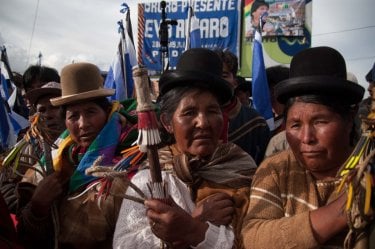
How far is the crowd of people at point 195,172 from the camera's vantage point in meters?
1.51

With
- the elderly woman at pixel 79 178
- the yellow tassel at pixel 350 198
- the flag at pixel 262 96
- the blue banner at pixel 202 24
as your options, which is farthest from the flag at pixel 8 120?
the blue banner at pixel 202 24

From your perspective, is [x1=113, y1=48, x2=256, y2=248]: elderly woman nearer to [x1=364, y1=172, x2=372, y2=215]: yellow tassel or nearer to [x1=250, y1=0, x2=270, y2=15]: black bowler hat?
[x1=364, y1=172, x2=372, y2=215]: yellow tassel

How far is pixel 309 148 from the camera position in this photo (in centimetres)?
158

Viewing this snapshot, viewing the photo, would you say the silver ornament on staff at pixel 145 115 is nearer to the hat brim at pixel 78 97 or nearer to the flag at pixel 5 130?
the hat brim at pixel 78 97

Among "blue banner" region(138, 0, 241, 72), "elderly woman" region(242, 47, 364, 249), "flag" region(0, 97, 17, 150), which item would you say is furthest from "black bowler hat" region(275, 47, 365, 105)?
"blue banner" region(138, 0, 241, 72)

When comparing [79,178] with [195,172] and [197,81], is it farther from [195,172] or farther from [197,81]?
[197,81]

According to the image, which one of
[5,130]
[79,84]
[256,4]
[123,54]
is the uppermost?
[256,4]

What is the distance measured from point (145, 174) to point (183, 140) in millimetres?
263

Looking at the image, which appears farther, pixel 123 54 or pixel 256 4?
pixel 256 4

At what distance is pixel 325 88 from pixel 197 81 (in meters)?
0.64

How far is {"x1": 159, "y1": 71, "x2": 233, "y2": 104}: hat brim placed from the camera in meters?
1.91

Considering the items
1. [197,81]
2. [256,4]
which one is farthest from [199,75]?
[256,4]

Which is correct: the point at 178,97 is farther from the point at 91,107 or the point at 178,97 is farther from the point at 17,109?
the point at 17,109

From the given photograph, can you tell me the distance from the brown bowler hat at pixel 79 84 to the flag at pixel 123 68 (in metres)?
2.69
